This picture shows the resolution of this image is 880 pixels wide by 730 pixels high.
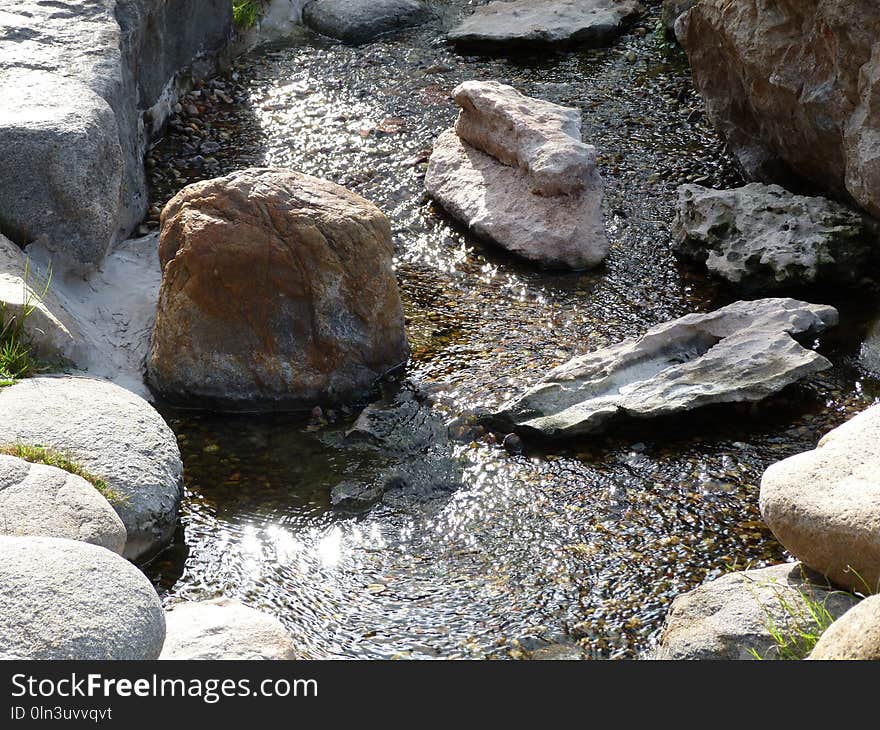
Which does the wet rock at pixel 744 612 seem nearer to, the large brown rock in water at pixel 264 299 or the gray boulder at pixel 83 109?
the large brown rock in water at pixel 264 299

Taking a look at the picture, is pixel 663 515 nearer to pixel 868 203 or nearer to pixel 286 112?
pixel 868 203

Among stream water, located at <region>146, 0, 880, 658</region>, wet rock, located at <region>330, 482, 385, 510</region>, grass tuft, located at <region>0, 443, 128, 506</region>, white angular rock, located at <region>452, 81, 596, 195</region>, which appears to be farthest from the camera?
white angular rock, located at <region>452, 81, 596, 195</region>

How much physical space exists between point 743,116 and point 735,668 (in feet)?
19.9

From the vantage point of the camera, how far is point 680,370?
6.42m

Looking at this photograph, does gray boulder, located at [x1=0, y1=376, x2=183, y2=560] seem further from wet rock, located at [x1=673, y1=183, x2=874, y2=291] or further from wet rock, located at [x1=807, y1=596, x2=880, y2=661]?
wet rock, located at [x1=673, y1=183, x2=874, y2=291]

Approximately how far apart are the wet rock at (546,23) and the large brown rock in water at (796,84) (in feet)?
7.36

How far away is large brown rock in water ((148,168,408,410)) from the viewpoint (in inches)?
259

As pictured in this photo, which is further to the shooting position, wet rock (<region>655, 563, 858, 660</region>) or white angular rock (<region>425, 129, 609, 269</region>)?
white angular rock (<region>425, 129, 609, 269</region>)

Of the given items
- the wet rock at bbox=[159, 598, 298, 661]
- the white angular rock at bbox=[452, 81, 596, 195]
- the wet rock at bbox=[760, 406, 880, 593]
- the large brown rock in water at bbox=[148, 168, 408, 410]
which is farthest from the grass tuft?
the white angular rock at bbox=[452, 81, 596, 195]

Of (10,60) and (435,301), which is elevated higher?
(10,60)

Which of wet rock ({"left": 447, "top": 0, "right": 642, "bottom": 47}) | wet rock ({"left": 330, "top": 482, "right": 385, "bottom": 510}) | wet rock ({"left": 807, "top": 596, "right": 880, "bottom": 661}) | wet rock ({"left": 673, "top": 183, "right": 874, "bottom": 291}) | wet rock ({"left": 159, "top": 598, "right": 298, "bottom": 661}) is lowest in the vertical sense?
wet rock ({"left": 330, "top": 482, "right": 385, "bottom": 510})

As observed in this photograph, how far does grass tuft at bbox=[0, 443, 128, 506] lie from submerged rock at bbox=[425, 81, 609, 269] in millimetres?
3790

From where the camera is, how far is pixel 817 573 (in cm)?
470

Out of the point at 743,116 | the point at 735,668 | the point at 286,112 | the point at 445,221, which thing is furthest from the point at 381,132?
the point at 735,668
